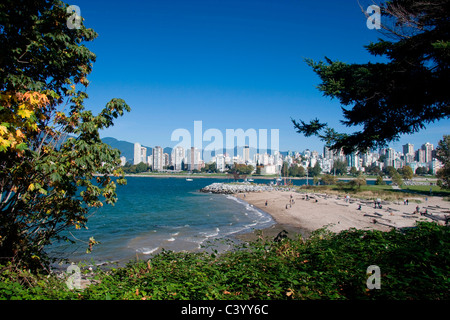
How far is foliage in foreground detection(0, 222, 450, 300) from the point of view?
4.02 metres

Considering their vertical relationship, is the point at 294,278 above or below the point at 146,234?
above

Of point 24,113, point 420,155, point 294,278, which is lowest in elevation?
point 294,278

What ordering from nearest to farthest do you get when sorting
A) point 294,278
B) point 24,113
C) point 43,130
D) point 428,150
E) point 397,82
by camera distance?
1. point 24,113
2. point 294,278
3. point 43,130
4. point 397,82
5. point 428,150

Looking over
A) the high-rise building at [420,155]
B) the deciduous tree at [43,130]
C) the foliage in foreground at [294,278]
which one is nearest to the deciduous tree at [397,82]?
the foliage in foreground at [294,278]

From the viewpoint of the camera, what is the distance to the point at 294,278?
4.70 meters

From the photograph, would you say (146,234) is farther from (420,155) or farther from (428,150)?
(420,155)

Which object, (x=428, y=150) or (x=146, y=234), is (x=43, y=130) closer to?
(x=146, y=234)

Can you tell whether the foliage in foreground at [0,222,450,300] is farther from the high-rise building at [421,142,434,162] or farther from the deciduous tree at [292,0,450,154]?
the high-rise building at [421,142,434,162]

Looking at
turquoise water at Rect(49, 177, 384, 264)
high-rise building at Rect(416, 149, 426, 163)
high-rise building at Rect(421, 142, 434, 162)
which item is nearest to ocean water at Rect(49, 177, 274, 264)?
turquoise water at Rect(49, 177, 384, 264)

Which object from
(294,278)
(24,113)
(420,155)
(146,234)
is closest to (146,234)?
(146,234)

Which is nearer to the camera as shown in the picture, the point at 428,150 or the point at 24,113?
the point at 24,113

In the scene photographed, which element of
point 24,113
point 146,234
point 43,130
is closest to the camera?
point 24,113
